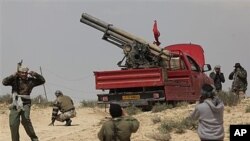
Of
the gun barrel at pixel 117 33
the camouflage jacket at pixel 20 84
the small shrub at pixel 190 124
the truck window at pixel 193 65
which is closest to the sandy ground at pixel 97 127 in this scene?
the small shrub at pixel 190 124

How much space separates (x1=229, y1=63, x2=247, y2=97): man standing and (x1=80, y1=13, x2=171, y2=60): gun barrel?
2.57 meters

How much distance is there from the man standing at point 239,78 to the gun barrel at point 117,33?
8.43 ft

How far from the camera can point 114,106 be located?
7.29m

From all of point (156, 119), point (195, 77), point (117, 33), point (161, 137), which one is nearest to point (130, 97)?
point (195, 77)

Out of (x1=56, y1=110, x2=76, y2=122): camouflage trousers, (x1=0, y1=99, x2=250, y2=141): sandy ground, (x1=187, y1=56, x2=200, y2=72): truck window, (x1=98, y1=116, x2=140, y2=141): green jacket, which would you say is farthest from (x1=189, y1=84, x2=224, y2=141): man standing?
(x1=187, y1=56, x2=200, y2=72): truck window

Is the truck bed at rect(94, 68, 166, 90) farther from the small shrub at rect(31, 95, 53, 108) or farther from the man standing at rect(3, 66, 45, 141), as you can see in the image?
the man standing at rect(3, 66, 45, 141)

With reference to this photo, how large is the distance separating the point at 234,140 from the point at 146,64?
32.5ft

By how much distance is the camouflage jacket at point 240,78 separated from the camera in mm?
19156

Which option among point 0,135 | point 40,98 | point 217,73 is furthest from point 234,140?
point 40,98

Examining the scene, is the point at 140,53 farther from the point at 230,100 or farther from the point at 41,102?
the point at 41,102

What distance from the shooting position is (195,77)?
1803 cm

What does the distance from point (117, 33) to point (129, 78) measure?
2512 mm

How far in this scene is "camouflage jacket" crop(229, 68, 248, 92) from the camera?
62.8ft

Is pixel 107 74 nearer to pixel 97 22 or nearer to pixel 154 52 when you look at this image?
pixel 154 52
